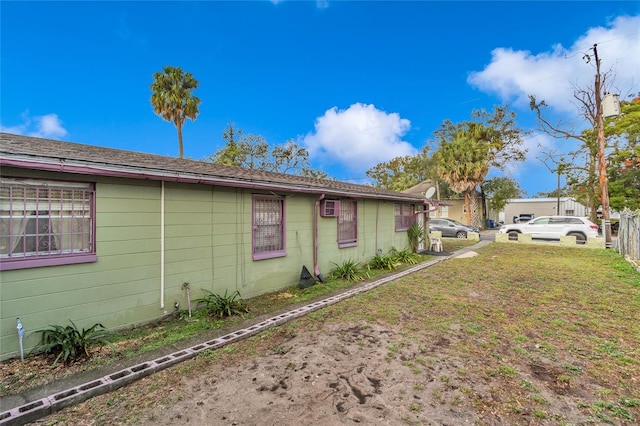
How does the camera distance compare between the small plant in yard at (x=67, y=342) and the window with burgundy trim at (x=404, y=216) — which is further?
the window with burgundy trim at (x=404, y=216)

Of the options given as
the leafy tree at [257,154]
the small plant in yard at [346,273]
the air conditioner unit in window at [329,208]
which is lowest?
the small plant in yard at [346,273]

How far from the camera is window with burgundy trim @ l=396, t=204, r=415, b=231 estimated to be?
11.5 metres

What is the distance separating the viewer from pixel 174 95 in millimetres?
18016


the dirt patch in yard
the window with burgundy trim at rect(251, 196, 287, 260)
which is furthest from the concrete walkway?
the window with burgundy trim at rect(251, 196, 287, 260)

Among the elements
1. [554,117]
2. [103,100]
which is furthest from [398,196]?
[103,100]

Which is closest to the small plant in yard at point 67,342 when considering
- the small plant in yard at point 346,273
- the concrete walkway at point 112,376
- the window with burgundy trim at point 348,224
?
the concrete walkway at point 112,376

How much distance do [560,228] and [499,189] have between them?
16.7 metres

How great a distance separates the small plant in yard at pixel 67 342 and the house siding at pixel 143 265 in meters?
0.10

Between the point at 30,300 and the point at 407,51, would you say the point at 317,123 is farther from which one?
the point at 30,300

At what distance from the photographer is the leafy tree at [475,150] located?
22781 mm

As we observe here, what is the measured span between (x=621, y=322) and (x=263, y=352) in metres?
5.56

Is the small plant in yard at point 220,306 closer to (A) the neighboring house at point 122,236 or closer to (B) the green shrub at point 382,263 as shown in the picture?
(A) the neighboring house at point 122,236

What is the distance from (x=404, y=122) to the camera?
25.6m

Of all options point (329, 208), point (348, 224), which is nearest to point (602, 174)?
point (348, 224)
